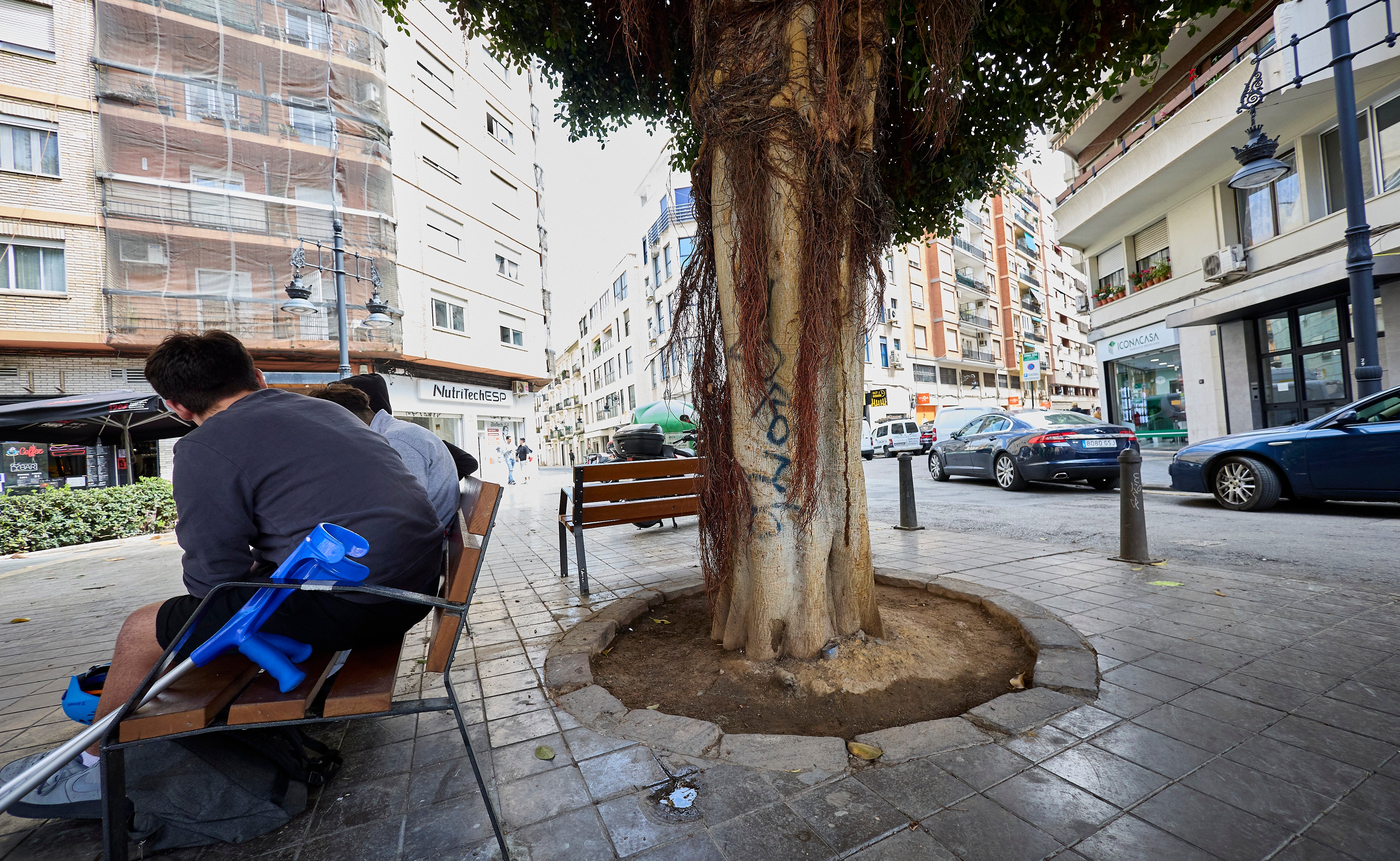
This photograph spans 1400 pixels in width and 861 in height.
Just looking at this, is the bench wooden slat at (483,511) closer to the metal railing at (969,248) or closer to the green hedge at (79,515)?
the green hedge at (79,515)

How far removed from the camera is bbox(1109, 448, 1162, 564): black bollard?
467 cm

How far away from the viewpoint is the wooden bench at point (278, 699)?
1495 mm

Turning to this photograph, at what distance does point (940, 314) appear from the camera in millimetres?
41062

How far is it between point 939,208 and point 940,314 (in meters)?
39.8

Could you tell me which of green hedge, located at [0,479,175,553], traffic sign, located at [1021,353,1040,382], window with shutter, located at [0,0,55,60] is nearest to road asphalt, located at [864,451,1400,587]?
green hedge, located at [0,479,175,553]

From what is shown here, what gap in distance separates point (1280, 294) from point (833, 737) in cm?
1684

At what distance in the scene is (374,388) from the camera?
13.4 ft

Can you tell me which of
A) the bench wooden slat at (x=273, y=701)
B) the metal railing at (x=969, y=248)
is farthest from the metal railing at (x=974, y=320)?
the bench wooden slat at (x=273, y=701)

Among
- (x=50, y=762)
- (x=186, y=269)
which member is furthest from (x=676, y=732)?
(x=186, y=269)

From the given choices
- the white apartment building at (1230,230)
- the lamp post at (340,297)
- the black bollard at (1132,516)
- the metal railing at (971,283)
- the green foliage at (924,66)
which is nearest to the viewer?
the green foliage at (924,66)

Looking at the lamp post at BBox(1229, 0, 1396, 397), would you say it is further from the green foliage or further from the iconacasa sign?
the iconacasa sign

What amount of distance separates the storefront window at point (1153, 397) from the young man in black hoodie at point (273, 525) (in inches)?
860

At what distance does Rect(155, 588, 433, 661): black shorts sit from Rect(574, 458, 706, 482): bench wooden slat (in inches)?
100

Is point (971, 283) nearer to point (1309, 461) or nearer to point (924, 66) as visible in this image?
point (1309, 461)
